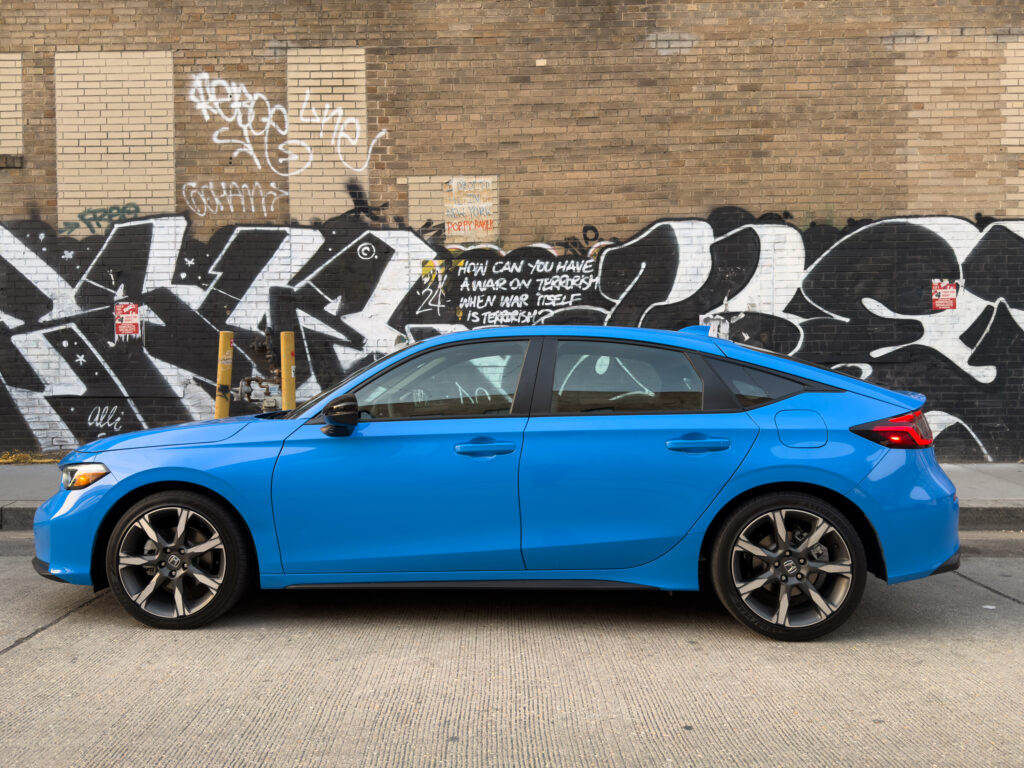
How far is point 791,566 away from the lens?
4.30 m

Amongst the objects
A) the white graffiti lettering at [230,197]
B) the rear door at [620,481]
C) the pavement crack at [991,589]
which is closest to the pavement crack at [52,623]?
the rear door at [620,481]

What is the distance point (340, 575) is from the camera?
14.7 ft

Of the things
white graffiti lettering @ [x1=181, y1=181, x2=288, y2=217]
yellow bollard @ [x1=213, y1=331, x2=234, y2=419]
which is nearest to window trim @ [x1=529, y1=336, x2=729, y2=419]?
yellow bollard @ [x1=213, y1=331, x2=234, y2=419]

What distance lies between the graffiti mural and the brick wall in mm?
27

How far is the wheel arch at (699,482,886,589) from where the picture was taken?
14.3 feet

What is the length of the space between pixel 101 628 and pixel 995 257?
937 centimetres

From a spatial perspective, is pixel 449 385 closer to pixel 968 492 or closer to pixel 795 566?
pixel 795 566

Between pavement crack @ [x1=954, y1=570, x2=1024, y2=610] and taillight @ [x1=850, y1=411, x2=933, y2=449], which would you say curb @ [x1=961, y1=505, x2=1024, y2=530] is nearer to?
pavement crack @ [x1=954, y1=570, x2=1024, y2=610]

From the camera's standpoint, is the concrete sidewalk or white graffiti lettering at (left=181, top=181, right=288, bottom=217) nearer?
the concrete sidewalk

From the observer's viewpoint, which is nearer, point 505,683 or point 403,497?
point 505,683

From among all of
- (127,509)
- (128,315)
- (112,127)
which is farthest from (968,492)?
(112,127)

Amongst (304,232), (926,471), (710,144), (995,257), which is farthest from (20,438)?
(995,257)

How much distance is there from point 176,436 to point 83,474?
52 centimetres

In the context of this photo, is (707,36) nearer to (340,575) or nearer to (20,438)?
(340,575)
